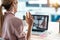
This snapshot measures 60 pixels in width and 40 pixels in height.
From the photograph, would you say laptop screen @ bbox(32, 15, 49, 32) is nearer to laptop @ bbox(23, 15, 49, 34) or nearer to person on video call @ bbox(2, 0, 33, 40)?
laptop @ bbox(23, 15, 49, 34)

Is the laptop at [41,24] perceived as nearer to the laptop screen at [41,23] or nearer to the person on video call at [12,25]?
the laptop screen at [41,23]

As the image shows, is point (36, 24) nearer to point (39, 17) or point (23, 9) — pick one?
point (39, 17)

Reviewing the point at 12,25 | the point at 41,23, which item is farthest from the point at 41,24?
the point at 12,25

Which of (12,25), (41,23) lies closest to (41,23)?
(41,23)

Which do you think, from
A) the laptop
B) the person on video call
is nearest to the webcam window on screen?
the laptop

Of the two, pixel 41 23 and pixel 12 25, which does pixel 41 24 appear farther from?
pixel 12 25

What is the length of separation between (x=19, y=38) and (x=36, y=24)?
969mm

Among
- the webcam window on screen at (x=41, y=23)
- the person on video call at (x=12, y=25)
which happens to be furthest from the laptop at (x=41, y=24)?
the person on video call at (x=12, y=25)

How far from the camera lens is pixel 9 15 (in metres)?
1.63

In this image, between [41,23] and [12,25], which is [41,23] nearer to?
[41,23]

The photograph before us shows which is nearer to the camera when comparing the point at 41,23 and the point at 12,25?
the point at 12,25

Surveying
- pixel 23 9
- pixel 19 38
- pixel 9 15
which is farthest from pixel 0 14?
pixel 23 9

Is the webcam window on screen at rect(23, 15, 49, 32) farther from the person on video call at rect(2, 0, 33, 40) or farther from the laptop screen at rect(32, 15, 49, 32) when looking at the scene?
the person on video call at rect(2, 0, 33, 40)

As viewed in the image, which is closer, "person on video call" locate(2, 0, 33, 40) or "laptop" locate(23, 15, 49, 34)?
"person on video call" locate(2, 0, 33, 40)
